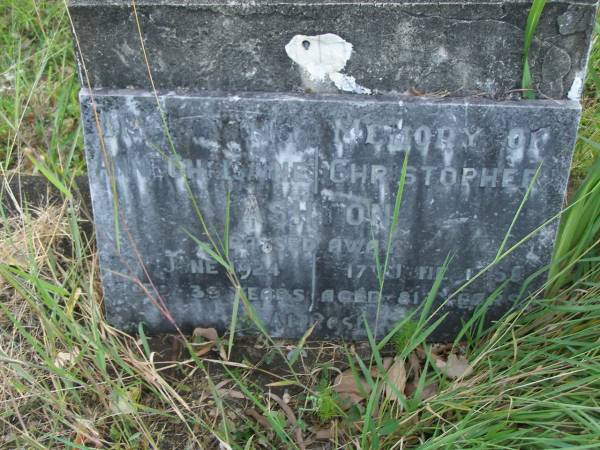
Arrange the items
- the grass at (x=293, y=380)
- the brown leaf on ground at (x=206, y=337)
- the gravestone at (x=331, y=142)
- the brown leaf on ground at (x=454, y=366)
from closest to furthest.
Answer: the grass at (x=293, y=380)
the gravestone at (x=331, y=142)
the brown leaf on ground at (x=454, y=366)
the brown leaf on ground at (x=206, y=337)

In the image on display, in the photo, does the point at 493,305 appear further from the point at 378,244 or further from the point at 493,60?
the point at 493,60

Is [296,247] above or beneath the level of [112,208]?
beneath

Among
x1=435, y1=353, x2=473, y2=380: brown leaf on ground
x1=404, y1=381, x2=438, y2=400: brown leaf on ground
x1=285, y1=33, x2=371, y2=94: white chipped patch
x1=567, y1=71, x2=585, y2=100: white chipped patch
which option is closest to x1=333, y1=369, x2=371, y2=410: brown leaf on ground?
x1=404, y1=381, x2=438, y2=400: brown leaf on ground

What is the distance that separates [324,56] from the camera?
1.80m

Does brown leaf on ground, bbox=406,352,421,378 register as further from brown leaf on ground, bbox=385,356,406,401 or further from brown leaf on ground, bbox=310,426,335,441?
brown leaf on ground, bbox=310,426,335,441

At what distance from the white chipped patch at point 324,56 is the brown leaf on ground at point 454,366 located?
80 cm

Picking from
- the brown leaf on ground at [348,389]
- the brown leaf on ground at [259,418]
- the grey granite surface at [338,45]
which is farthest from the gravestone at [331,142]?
the brown leaf on ground at [259,418]

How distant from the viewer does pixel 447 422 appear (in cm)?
168

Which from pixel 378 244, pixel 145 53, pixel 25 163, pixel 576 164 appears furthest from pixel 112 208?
pixel 576 164

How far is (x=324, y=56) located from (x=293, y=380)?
934 mm

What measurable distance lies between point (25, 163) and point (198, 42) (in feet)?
4.31

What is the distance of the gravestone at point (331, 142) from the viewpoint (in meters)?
1.77

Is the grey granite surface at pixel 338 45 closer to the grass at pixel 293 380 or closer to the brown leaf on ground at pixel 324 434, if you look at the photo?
the grass at pixel 293 380

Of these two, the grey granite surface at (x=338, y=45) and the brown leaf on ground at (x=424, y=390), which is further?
the brown leaf on ground at (x=424, y=390)
